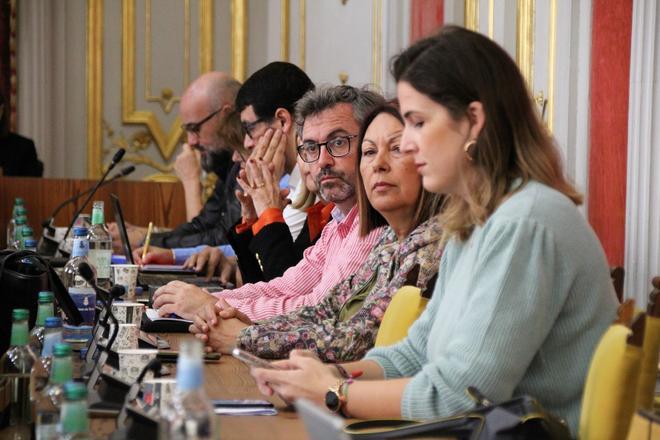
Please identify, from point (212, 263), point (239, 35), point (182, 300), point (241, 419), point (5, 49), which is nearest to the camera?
Result: point (241, 419)

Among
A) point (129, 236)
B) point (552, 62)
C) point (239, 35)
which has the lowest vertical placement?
point (129, 236)

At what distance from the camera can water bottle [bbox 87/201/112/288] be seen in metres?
3.04

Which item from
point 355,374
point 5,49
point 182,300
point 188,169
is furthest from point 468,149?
point 5,49

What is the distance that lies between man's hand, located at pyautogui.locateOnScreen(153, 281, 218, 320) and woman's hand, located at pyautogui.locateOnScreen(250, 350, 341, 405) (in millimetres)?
818

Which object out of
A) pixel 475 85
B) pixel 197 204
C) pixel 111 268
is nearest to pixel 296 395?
pixel 475 85

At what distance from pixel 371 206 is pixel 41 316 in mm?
864

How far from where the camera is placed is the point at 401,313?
6.62 ft

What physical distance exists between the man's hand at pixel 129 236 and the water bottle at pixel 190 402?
11.4 ft

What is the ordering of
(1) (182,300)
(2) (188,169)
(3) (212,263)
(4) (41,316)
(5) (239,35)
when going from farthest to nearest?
(5) (239,35) → (2) (188,169) → (3) (212,263) → (1) (182,300) → (4) (41,316)

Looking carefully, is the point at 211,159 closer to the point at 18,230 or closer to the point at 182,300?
the point at 18,230

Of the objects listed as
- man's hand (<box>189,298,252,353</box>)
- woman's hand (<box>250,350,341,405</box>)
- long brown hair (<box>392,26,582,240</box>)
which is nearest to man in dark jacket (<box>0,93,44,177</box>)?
man's hand (<box>189,298,252,353</box>)

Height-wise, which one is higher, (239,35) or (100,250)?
(239,35)

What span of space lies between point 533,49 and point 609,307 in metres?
2.29

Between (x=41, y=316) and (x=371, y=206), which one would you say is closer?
(x=41, y=316)
